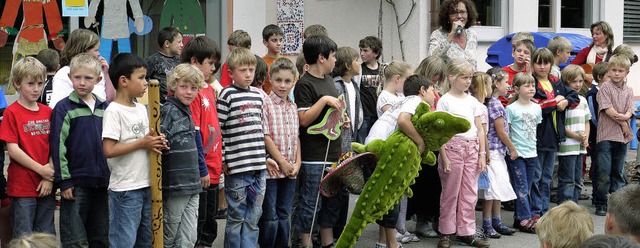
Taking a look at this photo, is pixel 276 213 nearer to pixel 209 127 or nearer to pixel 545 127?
pixel 209 127

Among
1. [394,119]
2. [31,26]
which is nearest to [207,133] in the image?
[394,119]

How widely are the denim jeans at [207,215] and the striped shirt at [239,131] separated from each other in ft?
0.91

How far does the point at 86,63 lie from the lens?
615cm

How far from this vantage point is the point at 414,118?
6816 mm

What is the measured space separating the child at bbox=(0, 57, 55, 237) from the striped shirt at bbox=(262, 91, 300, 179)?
161 cm

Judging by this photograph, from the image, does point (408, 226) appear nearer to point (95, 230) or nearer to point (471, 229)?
point (471, 229)

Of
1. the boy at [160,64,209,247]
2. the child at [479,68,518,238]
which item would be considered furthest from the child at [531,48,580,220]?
the boy at [160,64,209,247]

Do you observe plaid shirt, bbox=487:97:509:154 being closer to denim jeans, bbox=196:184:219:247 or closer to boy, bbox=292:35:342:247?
boy, bbox=292:35:342:247

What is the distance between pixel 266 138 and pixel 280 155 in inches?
6.5

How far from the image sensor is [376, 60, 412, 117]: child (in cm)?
819

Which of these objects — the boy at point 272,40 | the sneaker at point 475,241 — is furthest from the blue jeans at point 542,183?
the boy at point 272,40

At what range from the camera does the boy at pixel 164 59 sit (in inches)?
301

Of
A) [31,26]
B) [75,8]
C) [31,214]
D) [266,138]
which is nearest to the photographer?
[31,214]

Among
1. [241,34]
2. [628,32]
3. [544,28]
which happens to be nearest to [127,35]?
[241,34]
